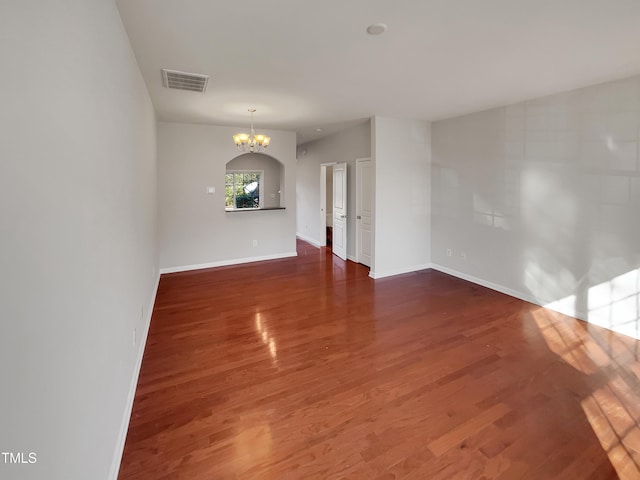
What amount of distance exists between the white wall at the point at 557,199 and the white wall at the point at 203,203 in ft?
11.5

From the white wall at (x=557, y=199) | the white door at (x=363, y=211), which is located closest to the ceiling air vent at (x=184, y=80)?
the white door at (x=363, y=211)

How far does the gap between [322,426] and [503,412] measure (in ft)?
4.13

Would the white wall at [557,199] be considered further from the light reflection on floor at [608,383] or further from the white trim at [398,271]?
the white trim at [398,271]

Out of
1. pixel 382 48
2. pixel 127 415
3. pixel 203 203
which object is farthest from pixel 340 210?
pixel 127 415

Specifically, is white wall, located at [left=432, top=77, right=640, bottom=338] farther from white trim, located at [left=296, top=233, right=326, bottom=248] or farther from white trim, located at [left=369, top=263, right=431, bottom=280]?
white trim, located at [left=296, top=233, right=326, bottom=248]

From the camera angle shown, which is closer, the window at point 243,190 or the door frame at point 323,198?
the door frame at point 323,198

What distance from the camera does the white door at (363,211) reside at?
19.7 feet

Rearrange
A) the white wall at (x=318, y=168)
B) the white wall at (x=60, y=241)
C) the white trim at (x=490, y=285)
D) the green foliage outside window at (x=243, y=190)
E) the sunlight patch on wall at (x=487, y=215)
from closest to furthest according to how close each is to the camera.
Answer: the white wall at (x=60, y=241) < the white trim at (x=490, y=285) < the sunlight patch on wall at (x=487, y=215) < the white wall at (x=318, y=168) < the green foliage outside window at (x=243, y=190)

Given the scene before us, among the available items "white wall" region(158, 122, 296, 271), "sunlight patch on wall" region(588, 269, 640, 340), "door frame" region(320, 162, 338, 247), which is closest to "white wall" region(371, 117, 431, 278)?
"white wall" region(158, 122, 296, 271)

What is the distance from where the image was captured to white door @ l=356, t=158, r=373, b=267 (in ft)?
19.7

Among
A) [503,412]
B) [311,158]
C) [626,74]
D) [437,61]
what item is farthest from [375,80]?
[311,158]

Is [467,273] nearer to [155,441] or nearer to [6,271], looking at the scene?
[155,441]

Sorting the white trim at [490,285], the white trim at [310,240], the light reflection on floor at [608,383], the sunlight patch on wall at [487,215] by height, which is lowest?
the light reflection on floor at [608,383]

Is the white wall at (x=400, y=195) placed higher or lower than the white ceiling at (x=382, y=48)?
lower
